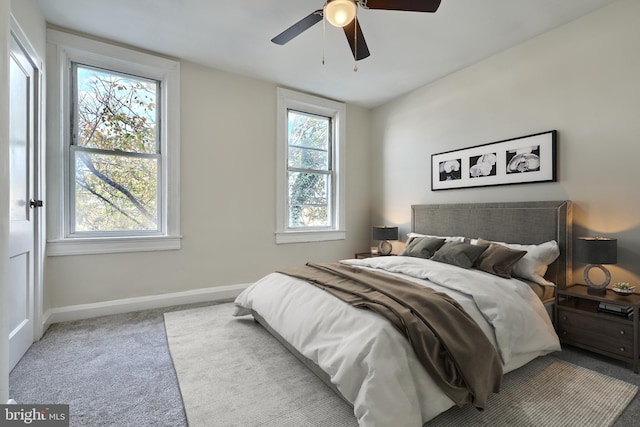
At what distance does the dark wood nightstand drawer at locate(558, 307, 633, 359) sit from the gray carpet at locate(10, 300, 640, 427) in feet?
0.39

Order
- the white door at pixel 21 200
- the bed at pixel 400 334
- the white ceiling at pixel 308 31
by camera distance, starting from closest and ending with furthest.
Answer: the bed at pixel 400 334
the white door at pixel 21 200
the white ceiling at pixel 308 31

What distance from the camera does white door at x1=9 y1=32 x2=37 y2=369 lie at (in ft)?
6.89

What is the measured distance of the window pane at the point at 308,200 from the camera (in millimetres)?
4500

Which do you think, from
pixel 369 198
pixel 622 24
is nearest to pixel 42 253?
pixel 369 198

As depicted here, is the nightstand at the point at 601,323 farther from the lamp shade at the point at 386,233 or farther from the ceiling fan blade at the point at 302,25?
the ceiling fan blade at the point at 302,25

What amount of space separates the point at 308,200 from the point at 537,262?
2.93 metres

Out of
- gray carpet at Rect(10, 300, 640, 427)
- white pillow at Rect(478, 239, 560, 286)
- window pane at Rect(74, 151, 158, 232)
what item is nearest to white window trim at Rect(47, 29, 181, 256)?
window pane at Rect(74, 151, 158, 232)

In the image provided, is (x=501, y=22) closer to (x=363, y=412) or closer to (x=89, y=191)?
(x=363, y=412)

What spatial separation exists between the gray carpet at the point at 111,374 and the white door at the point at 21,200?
0.25 m

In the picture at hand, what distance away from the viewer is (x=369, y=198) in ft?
16.9

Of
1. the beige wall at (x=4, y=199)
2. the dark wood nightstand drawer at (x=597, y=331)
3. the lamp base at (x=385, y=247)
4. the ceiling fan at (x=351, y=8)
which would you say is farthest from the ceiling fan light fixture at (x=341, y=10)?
the lamp base at (x=385, y=247)

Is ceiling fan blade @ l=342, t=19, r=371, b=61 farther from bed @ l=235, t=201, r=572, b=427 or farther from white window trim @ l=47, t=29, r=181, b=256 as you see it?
white window trim @ l=47, t=29, r=181, b=256

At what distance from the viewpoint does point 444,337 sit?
1.63m

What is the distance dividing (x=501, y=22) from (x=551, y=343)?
2772mm
